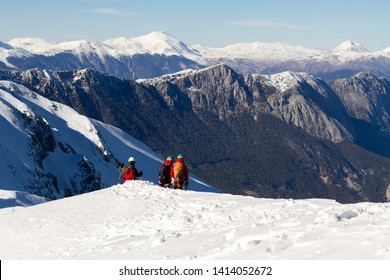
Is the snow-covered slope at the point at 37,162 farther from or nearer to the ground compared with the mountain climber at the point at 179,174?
nearer to the ground

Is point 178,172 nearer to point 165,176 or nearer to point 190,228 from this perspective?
point 165,176

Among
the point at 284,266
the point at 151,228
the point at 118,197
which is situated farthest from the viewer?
the point at 118,197

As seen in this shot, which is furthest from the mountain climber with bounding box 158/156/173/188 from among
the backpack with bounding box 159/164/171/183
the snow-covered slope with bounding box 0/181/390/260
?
the snow-covered slope with bounding box 0/181/390/260

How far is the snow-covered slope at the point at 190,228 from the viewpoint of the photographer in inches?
652

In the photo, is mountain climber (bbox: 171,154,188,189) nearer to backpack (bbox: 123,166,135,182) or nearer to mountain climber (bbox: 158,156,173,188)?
mountain climber (bbox: 158,156,173,188)

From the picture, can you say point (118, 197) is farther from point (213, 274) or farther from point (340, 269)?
A: point (340, 269)

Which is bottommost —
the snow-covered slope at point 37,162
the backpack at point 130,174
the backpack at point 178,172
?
the snow-covered slope at point 37,162

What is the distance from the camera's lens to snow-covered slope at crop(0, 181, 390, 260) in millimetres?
16562

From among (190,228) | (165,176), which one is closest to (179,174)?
(165,176)

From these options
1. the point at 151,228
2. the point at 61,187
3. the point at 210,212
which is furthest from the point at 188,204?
the point at 61,187

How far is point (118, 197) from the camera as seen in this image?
30.3m

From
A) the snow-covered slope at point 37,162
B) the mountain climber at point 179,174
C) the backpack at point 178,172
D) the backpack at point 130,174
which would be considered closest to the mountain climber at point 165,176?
the mountain climber at point 179,174

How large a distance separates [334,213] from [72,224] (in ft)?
43.4

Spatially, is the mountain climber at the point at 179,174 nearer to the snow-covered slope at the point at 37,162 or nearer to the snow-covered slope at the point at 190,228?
the snow-covered slope at the point at 190,228
